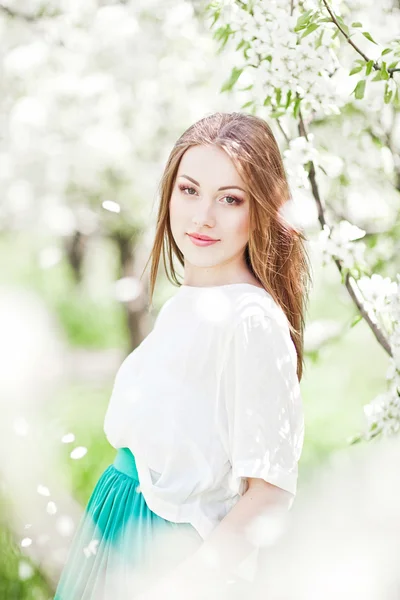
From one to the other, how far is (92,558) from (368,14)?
2362mm

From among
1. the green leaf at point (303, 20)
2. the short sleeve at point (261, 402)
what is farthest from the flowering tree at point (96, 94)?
the short sleeve at point (261, 402)

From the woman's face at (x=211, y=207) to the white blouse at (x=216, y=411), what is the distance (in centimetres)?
8

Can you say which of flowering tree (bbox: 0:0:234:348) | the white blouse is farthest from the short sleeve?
flowering tree (bbox: 0:0:234:348)

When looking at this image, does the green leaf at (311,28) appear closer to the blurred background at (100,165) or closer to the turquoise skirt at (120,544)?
the blurred background at (100,165)

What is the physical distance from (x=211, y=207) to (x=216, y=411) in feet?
1.39

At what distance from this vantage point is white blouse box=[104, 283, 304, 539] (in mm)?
1531

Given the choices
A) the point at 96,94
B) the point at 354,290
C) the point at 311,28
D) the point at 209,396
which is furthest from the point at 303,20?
the point at 96,94

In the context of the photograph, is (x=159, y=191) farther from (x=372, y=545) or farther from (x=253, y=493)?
(x=372, y=545)

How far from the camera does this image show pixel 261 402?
1530 millimetres

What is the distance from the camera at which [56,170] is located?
4.09 meters

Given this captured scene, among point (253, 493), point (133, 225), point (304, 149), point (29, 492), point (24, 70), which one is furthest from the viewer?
point (133, 225)

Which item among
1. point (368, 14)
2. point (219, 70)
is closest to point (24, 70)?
point (219, 70)

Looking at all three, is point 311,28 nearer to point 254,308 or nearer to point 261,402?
point 254,308

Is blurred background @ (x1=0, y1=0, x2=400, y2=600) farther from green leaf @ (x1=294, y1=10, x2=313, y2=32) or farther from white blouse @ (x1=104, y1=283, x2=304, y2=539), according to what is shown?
white blouse @ (x1=104, y1=283, x2=304, y2=539)
